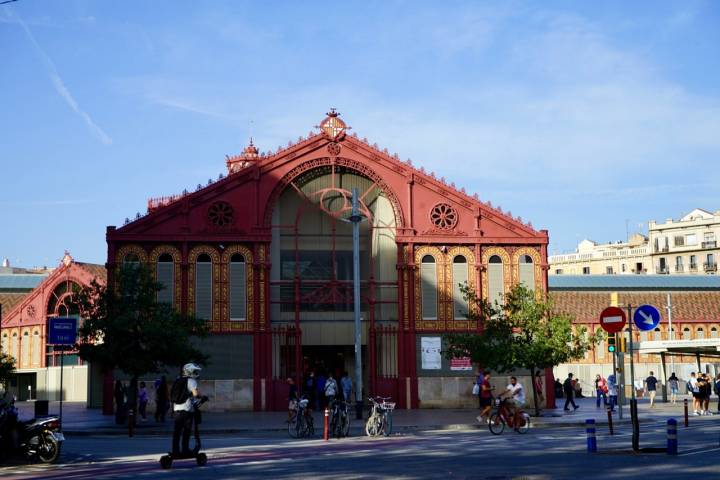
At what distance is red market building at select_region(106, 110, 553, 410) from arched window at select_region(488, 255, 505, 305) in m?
0.06

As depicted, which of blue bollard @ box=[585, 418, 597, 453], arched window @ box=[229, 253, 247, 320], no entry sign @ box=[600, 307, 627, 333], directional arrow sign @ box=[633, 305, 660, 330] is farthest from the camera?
arched window @ box=[229, 253, 247, 320]

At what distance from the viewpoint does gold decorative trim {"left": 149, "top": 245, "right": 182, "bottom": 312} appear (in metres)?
46.0

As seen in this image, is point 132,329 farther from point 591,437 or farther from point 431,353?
point 591,437

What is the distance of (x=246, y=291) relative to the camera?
153 ft

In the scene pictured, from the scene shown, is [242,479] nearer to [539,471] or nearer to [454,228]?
[539,471]

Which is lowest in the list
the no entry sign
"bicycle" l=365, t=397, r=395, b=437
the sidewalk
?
the sidewalk

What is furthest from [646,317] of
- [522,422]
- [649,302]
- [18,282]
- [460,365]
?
[18,282]

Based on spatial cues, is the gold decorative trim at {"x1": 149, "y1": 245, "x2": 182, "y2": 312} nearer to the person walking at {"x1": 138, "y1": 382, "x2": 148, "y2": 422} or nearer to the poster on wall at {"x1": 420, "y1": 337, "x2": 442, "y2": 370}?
the person walking at {"x1": 138, "y1": 382, "x2": 148, "y2": 422}

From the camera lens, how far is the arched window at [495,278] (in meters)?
48.0

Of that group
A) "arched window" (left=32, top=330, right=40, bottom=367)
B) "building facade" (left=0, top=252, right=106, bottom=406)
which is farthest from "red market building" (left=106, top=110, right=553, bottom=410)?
"arched window" (left=32, top=330, right=40, bottom=367)

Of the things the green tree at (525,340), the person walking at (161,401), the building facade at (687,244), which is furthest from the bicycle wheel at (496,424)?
the building facade at (687,244)

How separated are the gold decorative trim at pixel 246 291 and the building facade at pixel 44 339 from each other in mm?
17849

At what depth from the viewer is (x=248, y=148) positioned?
68.8 m

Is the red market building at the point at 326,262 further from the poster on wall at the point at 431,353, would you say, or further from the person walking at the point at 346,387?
the person walking at the point at 346,387
